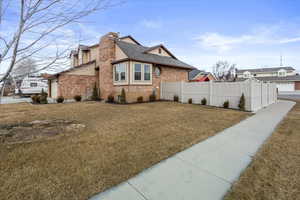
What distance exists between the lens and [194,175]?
2.74 meters

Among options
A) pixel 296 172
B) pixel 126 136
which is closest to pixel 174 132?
pixel 126 136

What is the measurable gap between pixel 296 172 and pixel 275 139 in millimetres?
2072

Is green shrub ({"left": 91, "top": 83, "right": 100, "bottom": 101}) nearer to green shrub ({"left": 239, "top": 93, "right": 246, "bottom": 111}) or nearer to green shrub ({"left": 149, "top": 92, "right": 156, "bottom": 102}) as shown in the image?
green shrub ({"left": 149, "top": 92, "right": 156, "bottom": 102})

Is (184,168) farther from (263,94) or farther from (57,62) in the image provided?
(263,94)

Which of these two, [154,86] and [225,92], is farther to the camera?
[154,86]

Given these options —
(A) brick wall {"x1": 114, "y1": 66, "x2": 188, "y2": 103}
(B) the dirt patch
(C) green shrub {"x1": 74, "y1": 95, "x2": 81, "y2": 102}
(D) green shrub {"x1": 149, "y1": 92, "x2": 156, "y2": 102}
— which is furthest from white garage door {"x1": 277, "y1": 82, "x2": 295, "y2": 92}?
(B) the dirt patch

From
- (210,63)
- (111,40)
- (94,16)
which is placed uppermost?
(210,63)

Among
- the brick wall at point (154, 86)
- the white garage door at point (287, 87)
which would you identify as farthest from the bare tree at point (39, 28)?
the white garage door at point (287, 87)

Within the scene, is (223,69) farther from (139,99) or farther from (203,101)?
(139,99)

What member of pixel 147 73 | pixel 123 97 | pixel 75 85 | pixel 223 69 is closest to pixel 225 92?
pixel 147 73

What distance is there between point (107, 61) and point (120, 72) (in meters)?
2.34

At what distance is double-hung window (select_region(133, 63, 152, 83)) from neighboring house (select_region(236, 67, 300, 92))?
37198 mm

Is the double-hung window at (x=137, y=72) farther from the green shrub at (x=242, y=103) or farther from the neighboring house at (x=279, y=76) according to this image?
the neighboring house at (x=279, y=76)

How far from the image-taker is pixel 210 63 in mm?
49250
